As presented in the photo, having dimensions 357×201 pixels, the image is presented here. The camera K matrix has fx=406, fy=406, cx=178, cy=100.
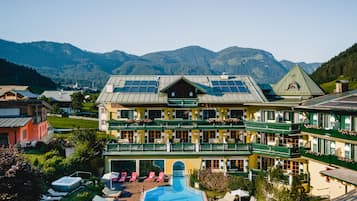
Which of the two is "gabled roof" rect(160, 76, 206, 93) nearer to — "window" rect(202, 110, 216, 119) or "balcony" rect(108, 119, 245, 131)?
"window" rect(202, 110, 216, 119)

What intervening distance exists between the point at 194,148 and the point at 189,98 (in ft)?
18.2

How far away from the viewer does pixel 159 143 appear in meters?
40.2

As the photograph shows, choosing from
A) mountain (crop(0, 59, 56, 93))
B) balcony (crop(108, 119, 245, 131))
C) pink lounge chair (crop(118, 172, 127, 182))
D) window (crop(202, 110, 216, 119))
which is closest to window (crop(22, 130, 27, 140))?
balcony (crop(108, 119, 245, 131))

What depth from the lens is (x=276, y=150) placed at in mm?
35844

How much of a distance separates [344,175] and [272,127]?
982 cm

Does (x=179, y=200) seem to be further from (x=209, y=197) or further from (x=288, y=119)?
(x=288, y=119)

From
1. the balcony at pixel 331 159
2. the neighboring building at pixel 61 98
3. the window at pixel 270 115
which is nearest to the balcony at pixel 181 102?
the window at pixel 270 115

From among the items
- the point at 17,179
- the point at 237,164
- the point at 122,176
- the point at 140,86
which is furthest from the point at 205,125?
the point at 17,179

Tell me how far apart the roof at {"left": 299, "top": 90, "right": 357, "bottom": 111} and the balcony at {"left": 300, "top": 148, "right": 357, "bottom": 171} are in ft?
11.9

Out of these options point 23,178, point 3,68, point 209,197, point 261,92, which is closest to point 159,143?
point 209,197

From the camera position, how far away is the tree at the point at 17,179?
22719 millimetres

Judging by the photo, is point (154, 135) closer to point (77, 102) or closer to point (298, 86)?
point (298, 86)

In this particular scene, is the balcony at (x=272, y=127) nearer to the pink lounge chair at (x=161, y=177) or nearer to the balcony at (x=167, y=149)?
the balcony at (x=167, y=149)

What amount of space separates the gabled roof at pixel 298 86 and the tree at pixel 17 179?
2584 cm
